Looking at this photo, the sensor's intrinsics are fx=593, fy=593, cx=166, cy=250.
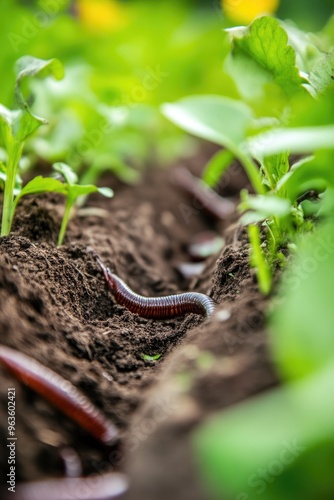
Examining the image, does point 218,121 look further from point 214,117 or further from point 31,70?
point 31,70

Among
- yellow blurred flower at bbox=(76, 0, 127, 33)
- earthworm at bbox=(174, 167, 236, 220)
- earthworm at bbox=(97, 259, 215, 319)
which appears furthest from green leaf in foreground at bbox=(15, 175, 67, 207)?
yellow blurred flower at bbox=(76, 0, 127, 33)

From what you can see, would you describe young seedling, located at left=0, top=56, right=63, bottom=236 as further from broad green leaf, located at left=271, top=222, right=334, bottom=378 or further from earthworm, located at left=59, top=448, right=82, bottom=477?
broad green leaf, located at left=271, top=222, right=334, bottom=378

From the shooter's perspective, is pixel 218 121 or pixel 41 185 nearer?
pixel 218 121

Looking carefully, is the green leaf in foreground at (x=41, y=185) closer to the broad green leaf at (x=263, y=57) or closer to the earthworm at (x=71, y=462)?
the broad green leaf at (x=263, y=57)

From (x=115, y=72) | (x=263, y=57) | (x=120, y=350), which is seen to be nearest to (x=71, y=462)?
(x=120, y=350)

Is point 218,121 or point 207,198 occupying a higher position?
point 218,121

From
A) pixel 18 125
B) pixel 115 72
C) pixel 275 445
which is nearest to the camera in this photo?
pixel 275 445

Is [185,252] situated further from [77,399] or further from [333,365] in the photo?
[333,365]
